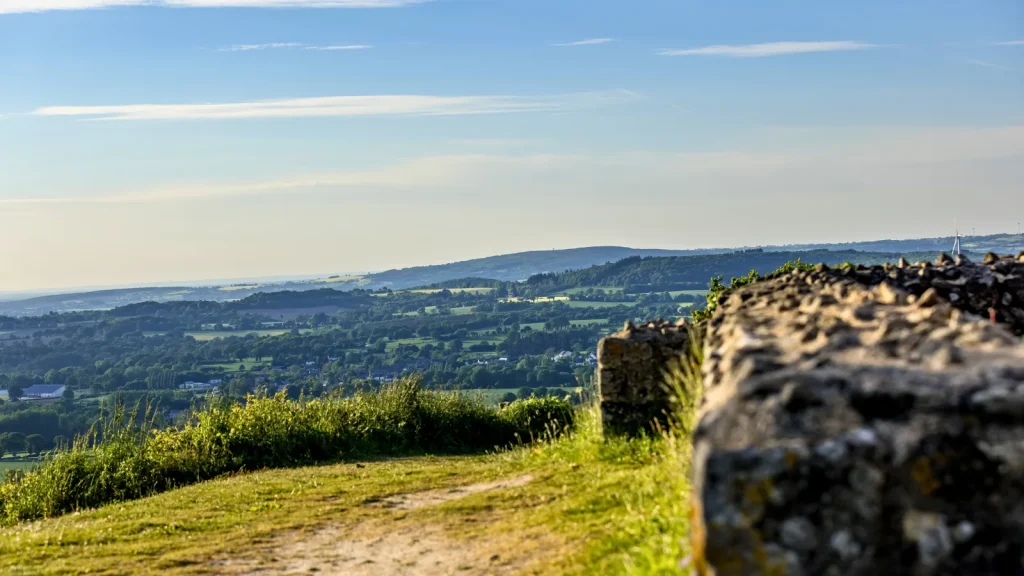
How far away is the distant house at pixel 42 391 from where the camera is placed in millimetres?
94781

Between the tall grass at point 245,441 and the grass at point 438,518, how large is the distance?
1.81 meters

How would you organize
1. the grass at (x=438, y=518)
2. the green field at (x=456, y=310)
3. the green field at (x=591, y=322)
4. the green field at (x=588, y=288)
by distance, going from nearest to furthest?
the grass at (x=438, y=518), the green field at (x=591, y=322), the green field at (x=588, y=288), the green field at (x=456, y=310)

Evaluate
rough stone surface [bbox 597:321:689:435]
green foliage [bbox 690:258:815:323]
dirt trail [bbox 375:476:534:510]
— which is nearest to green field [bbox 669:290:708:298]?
green foliage [bbox 690:258:815:323]

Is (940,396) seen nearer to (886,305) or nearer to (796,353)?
(796,353)

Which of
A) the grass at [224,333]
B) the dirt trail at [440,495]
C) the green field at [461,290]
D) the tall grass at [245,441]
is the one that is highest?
the dirt trail at [440,495]

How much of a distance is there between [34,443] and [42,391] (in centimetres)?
5373

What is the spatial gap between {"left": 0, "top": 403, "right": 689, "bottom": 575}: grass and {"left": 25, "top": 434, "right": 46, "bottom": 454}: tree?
4040 centimetres

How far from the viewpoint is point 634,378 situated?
41.5ft

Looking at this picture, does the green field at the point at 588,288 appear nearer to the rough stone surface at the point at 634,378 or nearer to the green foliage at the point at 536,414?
the green foliage at the point at 536,414

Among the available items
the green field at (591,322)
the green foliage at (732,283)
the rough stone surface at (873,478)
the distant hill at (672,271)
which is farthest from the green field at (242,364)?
the rough stone surface at (873,478)

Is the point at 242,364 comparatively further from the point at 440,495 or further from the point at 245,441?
the point at 440,495

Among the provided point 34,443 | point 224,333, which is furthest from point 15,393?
point 224,333

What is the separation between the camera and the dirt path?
914cm

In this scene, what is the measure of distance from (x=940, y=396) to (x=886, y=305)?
2731 mm
